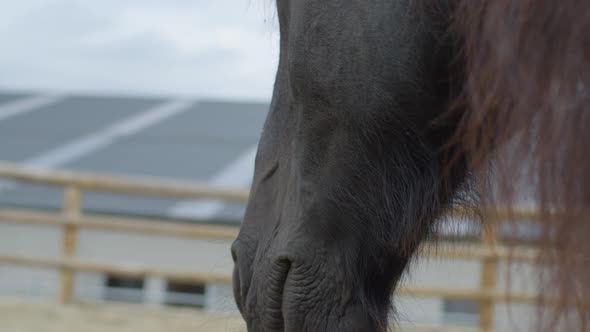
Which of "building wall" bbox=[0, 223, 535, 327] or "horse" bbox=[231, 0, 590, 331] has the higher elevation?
"building wall" bbox=[0, 223, 535, 327]

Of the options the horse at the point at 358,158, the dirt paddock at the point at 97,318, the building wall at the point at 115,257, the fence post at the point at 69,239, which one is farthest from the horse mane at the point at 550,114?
the building wall at the point at 115,257

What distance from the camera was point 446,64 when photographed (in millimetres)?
1032

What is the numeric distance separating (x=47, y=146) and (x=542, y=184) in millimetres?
11266

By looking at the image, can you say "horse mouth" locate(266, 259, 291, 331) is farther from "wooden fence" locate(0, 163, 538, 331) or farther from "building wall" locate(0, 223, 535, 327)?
"building wall" locate(0, 223, 535, 327)

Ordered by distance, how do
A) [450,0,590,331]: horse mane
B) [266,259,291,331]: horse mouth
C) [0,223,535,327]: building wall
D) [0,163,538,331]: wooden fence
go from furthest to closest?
[0,223,535,327]: building wall < [0,163,538,331]: wooden fence < [266,259,291,331]: horse mouth < [450,0,590,331]: horse mane

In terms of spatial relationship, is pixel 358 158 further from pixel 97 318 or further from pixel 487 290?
pixel 97 318

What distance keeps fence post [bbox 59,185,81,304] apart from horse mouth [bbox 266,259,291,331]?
16.1 feet

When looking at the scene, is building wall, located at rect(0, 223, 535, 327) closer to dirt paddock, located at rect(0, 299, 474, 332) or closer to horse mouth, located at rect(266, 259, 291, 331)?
dirt paddock, located at rect(0, 299, 474, 332)

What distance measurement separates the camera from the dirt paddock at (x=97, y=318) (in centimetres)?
510

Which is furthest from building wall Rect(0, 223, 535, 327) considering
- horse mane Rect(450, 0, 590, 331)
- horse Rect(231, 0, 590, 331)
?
horse mane Rect(450, 0, 590, 331)

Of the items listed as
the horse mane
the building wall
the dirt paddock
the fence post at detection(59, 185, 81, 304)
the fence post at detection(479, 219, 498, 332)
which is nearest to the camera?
the horse mane

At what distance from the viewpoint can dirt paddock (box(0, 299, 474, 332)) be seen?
5.10 metres

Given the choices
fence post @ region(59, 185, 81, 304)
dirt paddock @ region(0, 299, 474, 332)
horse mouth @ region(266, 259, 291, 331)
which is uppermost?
fence post @ region(59, 185, 81, 304)

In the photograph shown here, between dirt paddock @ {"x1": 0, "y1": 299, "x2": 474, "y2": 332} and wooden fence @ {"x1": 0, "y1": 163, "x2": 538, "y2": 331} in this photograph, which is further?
wooden fence @ {"x1": 0, "y1": 163, "x2": 538, "y2": 331}
